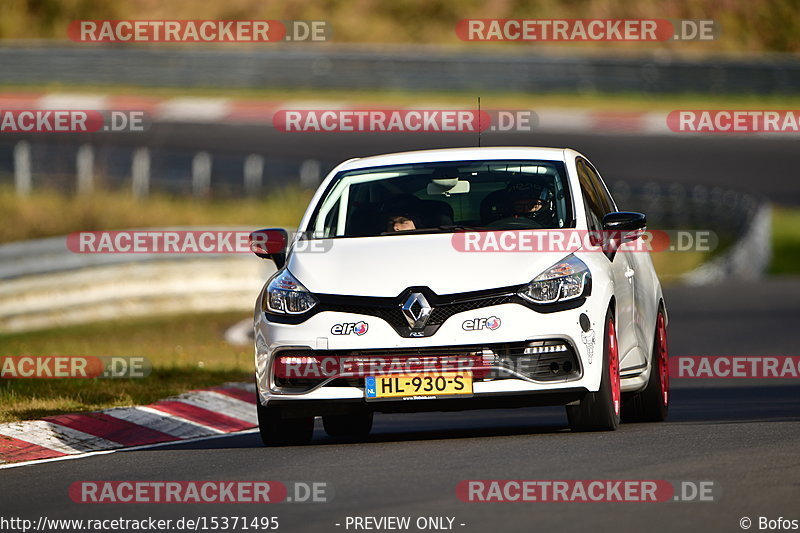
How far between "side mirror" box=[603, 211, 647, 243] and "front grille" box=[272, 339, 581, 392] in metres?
0.98

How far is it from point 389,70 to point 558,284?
3207 cm

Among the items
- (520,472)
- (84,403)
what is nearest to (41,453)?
(84,403)

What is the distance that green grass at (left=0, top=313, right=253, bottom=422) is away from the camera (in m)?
11.5

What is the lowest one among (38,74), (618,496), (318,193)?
(618,496)

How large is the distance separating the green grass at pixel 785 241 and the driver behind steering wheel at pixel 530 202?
18075 millimetres

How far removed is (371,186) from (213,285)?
38.0ft

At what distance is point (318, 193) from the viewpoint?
A: 10531 mm

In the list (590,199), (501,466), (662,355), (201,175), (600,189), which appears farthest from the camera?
(201,175)

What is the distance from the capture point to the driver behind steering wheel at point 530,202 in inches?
392

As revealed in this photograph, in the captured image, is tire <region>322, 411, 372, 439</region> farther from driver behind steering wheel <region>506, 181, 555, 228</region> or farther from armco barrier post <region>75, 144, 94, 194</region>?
armco barrier post <region>75, 144, 94, 194</region>

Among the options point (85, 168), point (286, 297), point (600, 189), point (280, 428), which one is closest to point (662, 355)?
point (600, 189)

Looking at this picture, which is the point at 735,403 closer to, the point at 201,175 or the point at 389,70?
the point at 201,175

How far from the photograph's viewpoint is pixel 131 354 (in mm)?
16516

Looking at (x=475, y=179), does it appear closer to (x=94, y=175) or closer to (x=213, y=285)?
(x=213, y=285)
